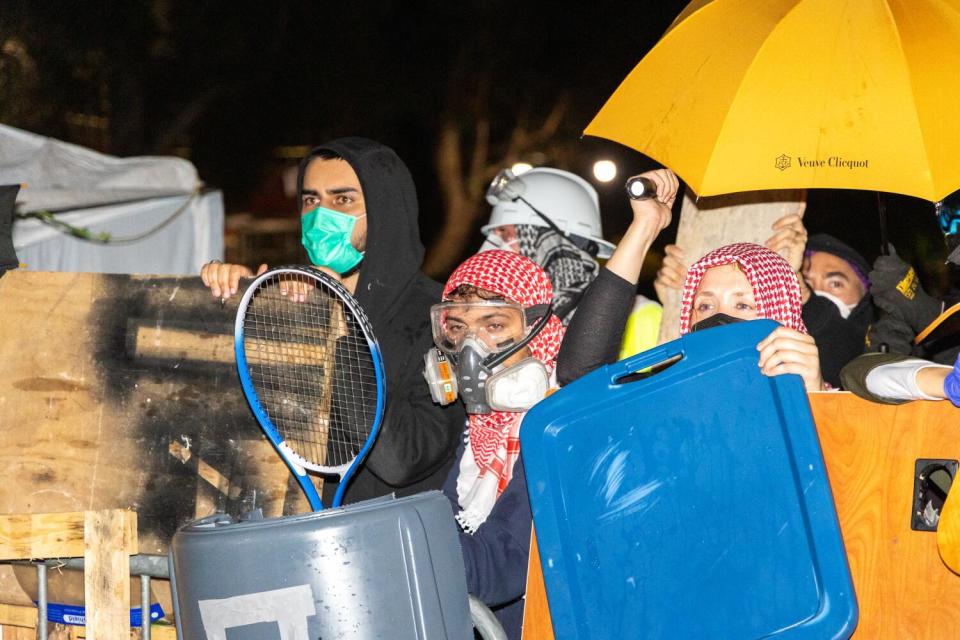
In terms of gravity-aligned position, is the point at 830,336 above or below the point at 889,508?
above

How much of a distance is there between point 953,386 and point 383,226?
7.30 feet

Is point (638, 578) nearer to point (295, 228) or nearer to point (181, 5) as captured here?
point (181, 5)

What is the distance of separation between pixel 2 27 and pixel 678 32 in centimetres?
846

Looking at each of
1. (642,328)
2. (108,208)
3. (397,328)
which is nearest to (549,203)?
(642,328)

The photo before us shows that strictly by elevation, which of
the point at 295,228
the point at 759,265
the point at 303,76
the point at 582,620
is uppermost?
the point at 303,76

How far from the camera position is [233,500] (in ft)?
12.2

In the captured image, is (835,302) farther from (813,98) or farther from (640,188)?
(640,188)

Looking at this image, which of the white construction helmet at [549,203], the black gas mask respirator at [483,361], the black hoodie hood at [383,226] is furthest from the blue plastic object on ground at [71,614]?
the white construction helmet at [549,203]

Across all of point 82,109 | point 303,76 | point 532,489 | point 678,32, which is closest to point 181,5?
point 82,109

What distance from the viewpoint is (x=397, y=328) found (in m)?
4.19

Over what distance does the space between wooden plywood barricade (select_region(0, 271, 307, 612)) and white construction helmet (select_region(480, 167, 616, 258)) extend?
8.57ft

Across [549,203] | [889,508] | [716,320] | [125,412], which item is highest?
[549,203]

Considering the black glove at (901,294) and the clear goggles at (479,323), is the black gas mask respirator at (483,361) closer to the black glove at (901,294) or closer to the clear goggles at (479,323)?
the clear goggles at (479,323)

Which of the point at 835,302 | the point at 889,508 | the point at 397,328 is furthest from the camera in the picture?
the point at 835,302
